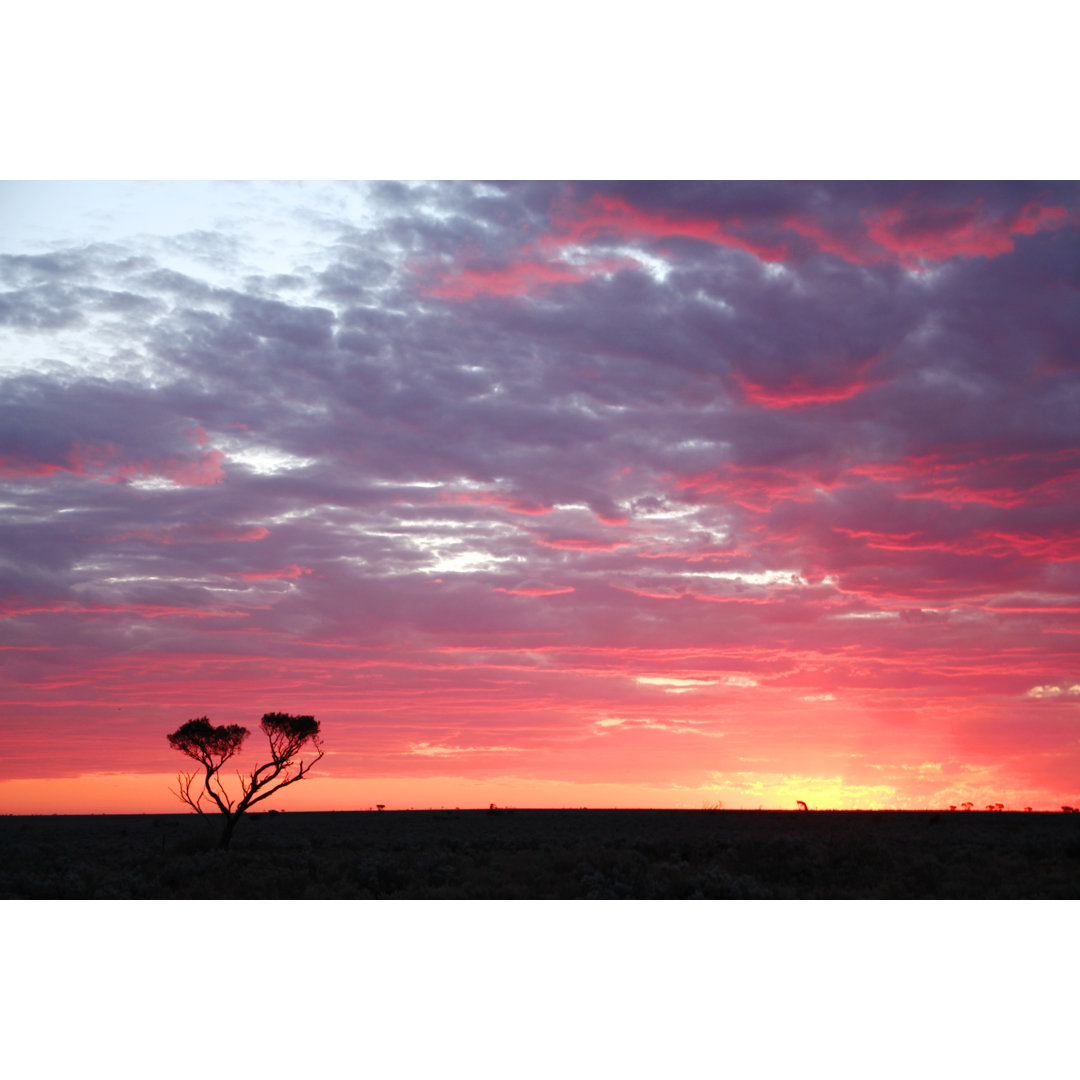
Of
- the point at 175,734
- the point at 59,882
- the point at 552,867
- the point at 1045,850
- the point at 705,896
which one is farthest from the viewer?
the point at 175,734

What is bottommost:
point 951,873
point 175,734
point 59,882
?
point 59,882

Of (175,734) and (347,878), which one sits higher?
(175,734)

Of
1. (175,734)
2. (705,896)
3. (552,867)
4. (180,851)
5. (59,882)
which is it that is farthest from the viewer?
(175,734)

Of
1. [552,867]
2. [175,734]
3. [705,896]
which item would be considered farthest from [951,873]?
[175,734]

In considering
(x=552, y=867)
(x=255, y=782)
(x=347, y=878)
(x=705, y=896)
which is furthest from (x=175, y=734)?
(x=705, y=896)

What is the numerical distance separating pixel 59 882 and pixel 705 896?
1698 cm

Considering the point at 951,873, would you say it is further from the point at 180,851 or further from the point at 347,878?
the point at 180,851

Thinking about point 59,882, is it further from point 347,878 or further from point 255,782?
point 255,782

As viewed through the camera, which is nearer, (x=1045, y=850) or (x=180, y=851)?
(x=1045, y=850)

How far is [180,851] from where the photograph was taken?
118ft

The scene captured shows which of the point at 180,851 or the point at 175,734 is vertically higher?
the point at 175,734

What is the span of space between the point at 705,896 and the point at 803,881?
4.22 metres

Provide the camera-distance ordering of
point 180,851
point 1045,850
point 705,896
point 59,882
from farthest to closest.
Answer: point 180,851
point 1045,850
point 59,882
point 705,896

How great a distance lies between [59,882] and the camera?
2500 centimetres
